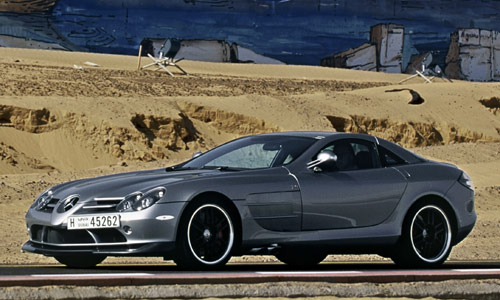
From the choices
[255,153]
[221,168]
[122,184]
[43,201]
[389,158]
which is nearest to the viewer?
[122,184]

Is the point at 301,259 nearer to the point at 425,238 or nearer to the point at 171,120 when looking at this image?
the point at 425,238

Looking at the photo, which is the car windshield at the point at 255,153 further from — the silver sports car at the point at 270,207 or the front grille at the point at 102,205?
the front grille at the point at 102,205

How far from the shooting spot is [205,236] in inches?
386

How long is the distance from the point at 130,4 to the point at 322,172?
147ft

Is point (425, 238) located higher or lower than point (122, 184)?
lower

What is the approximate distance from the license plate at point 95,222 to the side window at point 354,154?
2.27m

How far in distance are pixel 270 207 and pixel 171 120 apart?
2256cm

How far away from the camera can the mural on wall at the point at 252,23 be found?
52.6 metres

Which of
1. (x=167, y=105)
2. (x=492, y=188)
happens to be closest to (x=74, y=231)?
(x=492, y=188)

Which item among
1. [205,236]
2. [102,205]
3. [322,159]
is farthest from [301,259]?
[102,205]

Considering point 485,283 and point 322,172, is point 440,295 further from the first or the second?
point 322,172

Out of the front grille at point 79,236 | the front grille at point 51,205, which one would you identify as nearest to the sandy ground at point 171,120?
the front grille at point 51,205

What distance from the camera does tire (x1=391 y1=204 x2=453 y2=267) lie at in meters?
11.0

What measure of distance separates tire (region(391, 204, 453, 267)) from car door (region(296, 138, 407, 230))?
0.30 meters
